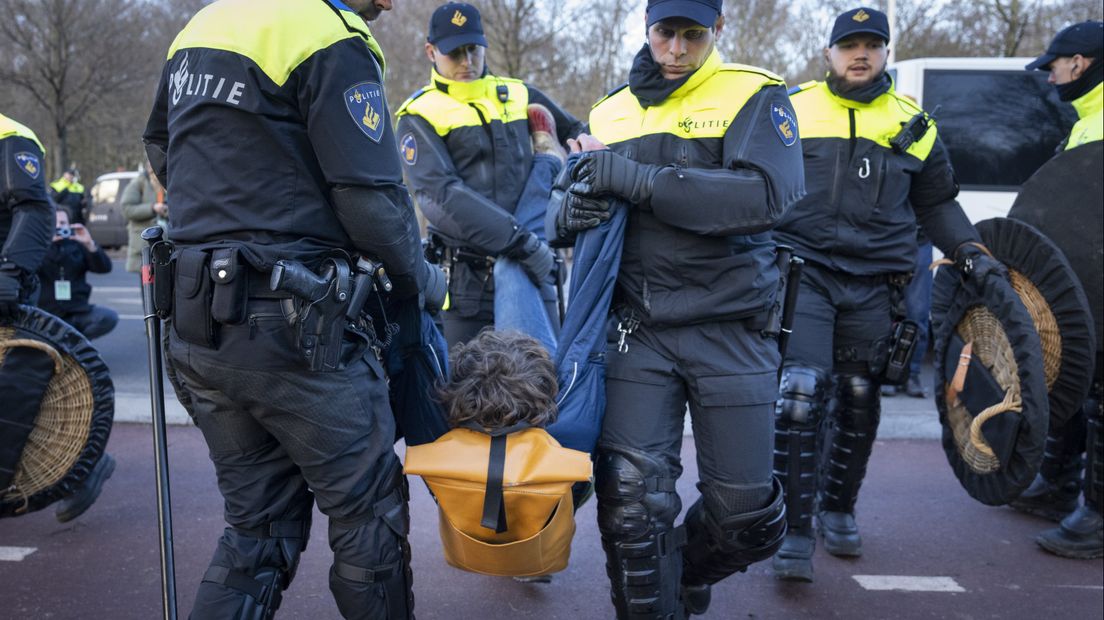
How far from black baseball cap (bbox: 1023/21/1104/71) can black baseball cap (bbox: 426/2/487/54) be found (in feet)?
8.23

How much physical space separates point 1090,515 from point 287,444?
11.5ft

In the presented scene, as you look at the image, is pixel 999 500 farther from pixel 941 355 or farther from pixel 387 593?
pixel 387 593

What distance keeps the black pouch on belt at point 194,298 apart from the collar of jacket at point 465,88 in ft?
6.81

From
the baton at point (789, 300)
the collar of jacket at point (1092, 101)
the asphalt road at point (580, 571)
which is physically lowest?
the asphalt road at point (580, 571)

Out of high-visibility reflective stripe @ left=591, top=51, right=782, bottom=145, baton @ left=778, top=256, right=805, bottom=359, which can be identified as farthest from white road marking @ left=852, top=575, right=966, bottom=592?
high-visibility reflective stripe @ left=591, top=51, right=782, bottom=145

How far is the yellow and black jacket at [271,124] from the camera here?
2.35 meters

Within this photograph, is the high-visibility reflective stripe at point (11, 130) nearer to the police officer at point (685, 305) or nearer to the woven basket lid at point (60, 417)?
the woven basket lid at point (60, 417)

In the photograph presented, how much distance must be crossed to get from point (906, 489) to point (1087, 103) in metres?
2.10

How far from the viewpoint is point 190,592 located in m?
3.66

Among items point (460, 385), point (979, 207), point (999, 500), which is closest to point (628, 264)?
point (460, 385)

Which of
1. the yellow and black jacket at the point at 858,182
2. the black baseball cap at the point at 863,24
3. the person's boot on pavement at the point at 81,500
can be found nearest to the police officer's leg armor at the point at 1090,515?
the yellow and black jacket at the point at 858,182

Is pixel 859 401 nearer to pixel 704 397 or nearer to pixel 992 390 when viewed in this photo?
pixel 992 390

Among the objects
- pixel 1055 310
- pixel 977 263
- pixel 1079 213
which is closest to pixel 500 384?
pixel 977 263

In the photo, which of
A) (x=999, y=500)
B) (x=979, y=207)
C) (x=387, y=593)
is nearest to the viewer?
(x=387, y=593)
